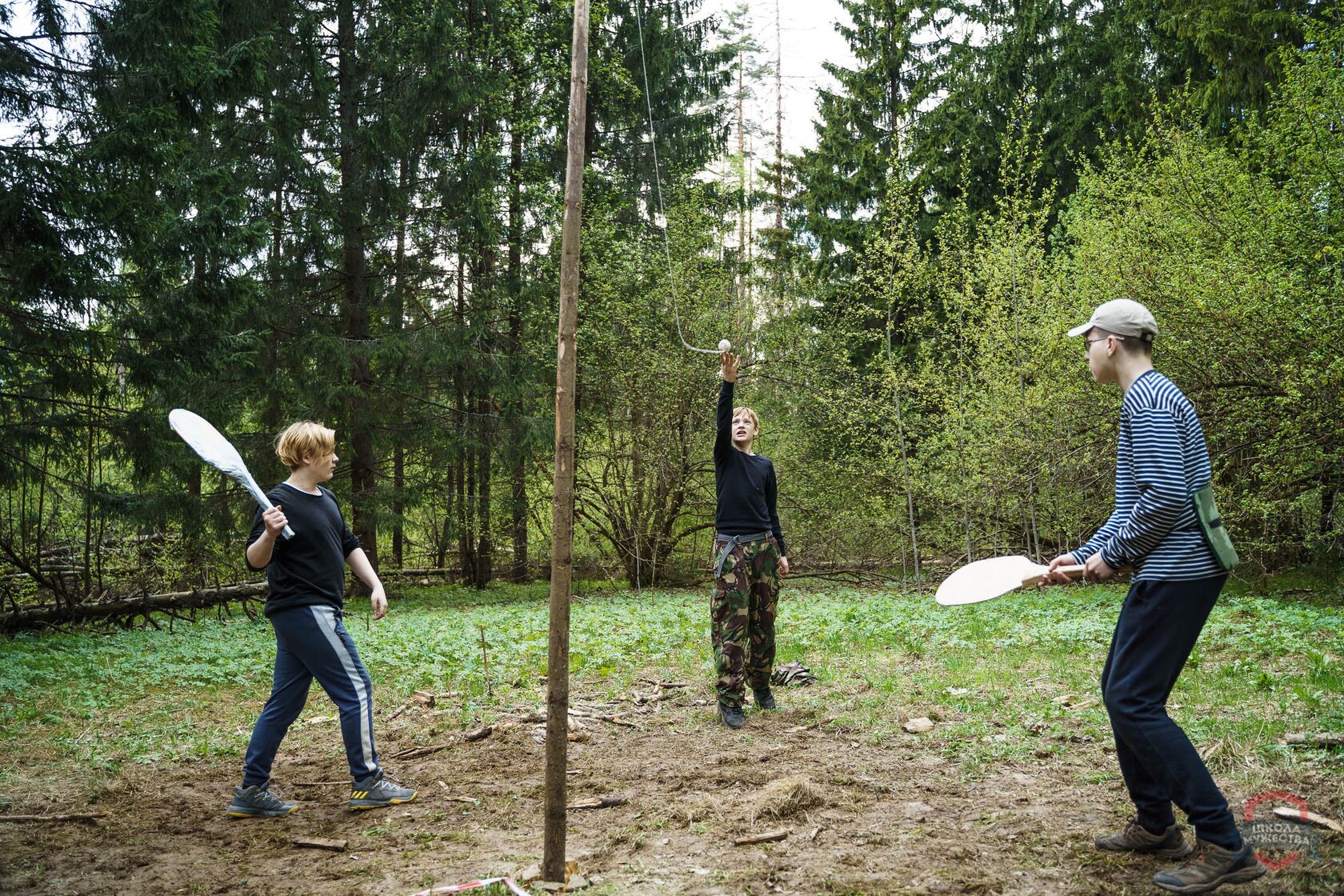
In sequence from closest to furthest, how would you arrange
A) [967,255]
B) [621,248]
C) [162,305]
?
[162,305]
[967,255]
[621,248]

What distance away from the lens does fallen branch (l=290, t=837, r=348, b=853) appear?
400 centimetres

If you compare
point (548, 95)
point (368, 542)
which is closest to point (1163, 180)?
point (548, 95)

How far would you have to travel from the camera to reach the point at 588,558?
1884 cm

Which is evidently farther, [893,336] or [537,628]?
[893,336]

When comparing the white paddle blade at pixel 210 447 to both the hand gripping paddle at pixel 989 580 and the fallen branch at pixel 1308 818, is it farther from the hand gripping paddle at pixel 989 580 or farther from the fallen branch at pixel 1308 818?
the fallen branch at pixel 1308 818

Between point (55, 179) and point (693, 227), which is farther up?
point (693, 227)

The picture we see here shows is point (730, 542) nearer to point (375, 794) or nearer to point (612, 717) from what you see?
point (612, 717)

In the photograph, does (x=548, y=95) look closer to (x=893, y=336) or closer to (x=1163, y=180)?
(x=893, y=336)

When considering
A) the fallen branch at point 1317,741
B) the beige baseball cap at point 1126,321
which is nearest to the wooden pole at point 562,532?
the beige baseball cap at point 1126,321

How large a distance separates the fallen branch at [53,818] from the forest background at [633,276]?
6785 mm

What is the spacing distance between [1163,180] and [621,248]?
9.73 meters

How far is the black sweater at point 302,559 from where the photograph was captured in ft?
14.5

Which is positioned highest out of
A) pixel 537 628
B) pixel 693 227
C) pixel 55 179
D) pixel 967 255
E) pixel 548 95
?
pixel 548 95

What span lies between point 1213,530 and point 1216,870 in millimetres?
1163
